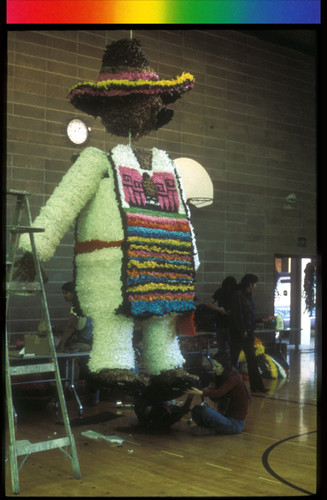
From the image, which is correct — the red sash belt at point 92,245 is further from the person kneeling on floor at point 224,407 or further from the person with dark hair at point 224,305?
the person with dark hair at point 224,305

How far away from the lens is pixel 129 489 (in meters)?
3.34

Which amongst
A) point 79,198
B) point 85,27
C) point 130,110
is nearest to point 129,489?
point 79,198

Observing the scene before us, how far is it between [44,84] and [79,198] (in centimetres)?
354

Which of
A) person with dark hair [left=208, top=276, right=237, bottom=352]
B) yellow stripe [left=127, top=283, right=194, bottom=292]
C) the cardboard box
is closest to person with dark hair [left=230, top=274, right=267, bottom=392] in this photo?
person with dark hair [left=208, top=276, right=237, bottom=352]

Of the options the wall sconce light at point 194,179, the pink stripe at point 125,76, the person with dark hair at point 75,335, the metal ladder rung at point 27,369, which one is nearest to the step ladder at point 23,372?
the metal ladder rung at point 27,369

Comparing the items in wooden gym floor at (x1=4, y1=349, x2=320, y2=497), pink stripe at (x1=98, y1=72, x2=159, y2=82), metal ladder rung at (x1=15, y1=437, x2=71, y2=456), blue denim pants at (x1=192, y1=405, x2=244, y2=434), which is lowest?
wooden gym floor at (x1=4, y1=349, x2=320, y2=497)

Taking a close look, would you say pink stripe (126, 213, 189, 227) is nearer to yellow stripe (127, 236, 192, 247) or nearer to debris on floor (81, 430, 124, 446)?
yellow stripe (127, 236, 192, 247)

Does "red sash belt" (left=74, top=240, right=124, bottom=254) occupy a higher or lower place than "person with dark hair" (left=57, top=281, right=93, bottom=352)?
higher

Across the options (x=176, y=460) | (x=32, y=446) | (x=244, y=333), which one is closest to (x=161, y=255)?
(x=32, y=446)

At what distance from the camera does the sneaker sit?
459 centimetres

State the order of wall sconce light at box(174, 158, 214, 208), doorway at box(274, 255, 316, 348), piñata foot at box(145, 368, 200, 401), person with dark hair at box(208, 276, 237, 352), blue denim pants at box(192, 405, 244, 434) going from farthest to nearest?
doorway at box(274, 255, 316, 348) → person with dark hair at box(208, 276, 237, 352) → wall sconce light at box(174, 158, 214, 208) → blue denim pants at box(192, 405, 244, 434) → piñata foot at box(145, 368, 200, 401)

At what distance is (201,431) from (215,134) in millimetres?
4711

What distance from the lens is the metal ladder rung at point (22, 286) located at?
3.15 metres

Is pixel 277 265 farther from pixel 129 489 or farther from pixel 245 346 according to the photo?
pixel 129 489
